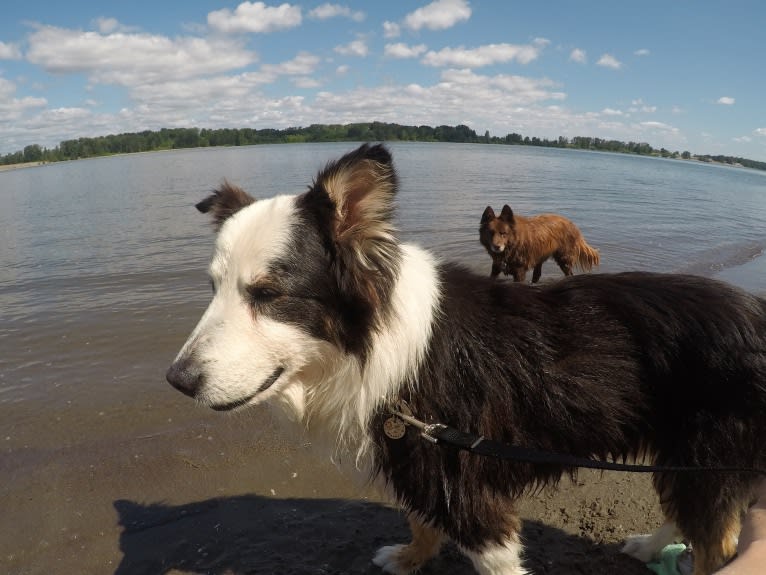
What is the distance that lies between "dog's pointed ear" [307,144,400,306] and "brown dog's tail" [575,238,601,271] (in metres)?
9.87

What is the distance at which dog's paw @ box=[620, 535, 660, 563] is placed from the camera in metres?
3.28

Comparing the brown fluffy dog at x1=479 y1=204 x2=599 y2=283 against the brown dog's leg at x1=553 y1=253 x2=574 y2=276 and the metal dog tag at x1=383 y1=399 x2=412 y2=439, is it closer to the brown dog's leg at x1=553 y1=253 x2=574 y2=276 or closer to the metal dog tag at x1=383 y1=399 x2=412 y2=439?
the brown dog's leg at x1=553 y1=253 x2=574 y2=276

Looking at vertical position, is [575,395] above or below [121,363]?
above

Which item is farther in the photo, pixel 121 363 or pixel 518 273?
pixel 518 273

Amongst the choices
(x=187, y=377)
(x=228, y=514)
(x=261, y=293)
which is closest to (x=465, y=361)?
(x=261, y=293)

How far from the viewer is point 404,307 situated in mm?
2467

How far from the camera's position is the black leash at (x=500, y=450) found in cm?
229

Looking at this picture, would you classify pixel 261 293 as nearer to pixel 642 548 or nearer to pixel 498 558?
pixel 498 558

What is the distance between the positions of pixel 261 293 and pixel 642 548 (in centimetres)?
313

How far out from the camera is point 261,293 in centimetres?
235

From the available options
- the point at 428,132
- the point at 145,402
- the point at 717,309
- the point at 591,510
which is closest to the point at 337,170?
the point at 717,309

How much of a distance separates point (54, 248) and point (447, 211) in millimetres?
12997

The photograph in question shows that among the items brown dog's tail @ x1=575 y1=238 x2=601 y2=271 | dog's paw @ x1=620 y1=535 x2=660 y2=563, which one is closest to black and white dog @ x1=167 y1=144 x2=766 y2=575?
dog's paw @ x1=620 y1=535 x2=660 y2=563

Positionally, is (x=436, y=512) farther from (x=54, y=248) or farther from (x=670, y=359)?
(x=54, y=248)
